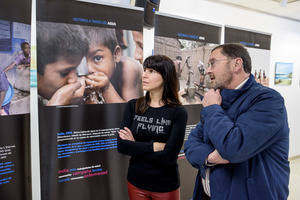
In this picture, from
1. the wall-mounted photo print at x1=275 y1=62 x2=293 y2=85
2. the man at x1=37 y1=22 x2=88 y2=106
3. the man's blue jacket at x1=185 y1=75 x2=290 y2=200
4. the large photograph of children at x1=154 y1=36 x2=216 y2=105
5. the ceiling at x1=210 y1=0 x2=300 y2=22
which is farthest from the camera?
the wall-mounted photo print at x1=275 y1=62 x2=293 y2=85

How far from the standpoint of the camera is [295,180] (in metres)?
4.03

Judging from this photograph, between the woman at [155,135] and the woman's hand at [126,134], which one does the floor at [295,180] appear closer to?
the woman at [155,135]

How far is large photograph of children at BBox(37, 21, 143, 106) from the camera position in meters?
1.95

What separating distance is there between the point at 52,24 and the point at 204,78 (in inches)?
78.7

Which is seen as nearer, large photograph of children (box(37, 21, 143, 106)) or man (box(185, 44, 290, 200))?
man (box(185, 44, 290, 200))

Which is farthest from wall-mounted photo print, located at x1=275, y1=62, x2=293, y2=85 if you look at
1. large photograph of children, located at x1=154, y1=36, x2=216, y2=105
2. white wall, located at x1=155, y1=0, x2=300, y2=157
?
large photograph of children, located at x1=154, y1=36, x2=216, y2=105

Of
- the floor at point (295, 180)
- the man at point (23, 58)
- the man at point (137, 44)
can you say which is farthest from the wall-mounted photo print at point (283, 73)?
the man at point (23, 58)

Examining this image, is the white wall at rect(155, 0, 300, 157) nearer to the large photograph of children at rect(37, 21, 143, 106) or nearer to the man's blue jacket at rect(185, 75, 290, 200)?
the large photograph of children at rect(37, 21, 143, 106)

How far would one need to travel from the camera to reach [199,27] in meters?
2.93

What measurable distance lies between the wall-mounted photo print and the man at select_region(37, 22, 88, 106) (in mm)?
4376

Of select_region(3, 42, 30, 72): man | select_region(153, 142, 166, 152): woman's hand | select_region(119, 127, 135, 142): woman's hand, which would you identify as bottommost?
select_region(153, 142, 166, 152): woman's hand

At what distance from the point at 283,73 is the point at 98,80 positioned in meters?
4.48

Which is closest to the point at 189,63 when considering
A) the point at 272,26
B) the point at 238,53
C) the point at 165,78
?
the point at 165,78

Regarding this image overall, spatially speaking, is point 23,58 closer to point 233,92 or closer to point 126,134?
point 126,134
